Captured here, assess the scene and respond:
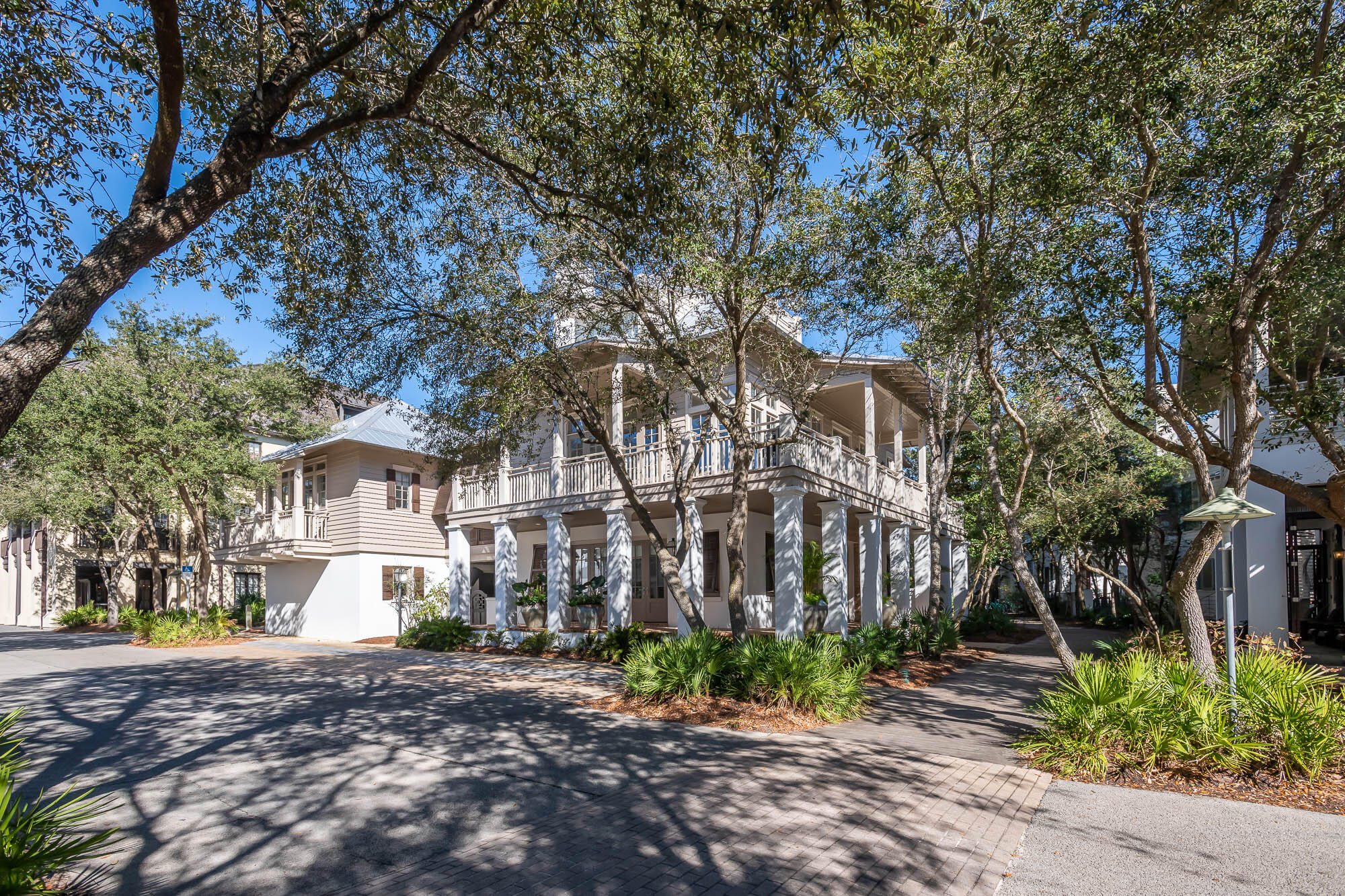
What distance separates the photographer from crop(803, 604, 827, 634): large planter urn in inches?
A: 678

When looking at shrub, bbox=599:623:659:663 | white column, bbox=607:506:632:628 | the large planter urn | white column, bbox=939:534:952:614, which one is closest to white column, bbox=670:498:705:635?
shrub, bbox=599:623:659:663

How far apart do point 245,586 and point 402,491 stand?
14290 mm

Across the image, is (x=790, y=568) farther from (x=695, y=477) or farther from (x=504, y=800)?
(x=504, y=800)

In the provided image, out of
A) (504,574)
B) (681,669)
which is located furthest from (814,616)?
(504,574)

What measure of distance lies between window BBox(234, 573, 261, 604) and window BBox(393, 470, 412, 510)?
12611mm

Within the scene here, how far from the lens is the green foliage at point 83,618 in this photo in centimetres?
3119

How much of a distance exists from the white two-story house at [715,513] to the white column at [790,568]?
27 mm

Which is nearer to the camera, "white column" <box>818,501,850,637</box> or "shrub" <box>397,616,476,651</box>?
"white column" <box>818,501,850,637</box>

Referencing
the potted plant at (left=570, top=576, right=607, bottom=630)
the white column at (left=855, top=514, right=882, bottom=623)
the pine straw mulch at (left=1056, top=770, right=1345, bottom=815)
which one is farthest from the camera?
the potted plant at (left=570, top=576, right=607, bottom=630)

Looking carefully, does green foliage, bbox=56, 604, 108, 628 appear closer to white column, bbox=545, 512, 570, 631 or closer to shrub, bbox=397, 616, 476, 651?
shrub, bbox=397, 616, 476, 651

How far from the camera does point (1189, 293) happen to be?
31.8 ft

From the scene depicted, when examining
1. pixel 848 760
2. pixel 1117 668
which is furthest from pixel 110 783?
pixel 1117 668

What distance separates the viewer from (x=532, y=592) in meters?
20.9

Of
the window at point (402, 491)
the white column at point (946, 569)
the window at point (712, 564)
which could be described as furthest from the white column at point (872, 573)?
the window at point (402, 491)
